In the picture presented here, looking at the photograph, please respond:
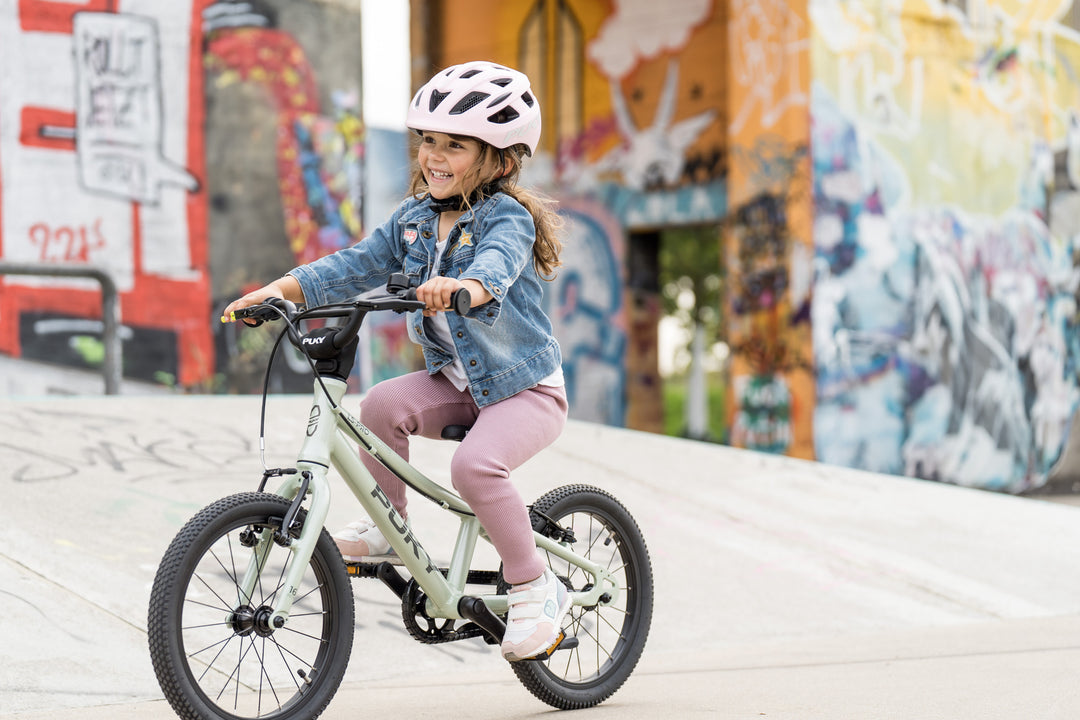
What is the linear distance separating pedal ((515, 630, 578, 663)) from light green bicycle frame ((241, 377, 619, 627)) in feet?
0.53

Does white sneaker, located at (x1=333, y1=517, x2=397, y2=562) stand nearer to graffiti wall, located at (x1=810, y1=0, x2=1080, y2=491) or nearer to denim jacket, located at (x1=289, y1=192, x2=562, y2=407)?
denim jacket, located at (x1=289, y1=192, x2=562, y2=407)

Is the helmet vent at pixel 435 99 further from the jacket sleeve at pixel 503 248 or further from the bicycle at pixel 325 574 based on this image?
the bicycle at pixel 325 574

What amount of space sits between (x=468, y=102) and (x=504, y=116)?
0.36ft

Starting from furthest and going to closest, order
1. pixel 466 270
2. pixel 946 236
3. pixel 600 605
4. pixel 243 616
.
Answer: pixel 946 236 < pixel 600 605 < pixel 466 270 < pixel 243 616

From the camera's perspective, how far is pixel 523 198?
11.2 feet

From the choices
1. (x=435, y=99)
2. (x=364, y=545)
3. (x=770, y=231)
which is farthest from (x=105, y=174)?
Answer: (x=364, y=545)

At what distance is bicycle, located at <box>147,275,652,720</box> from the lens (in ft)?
9.06

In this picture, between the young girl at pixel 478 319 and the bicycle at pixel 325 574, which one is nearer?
the bicycle at pixel 325 574

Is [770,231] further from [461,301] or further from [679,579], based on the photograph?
[461,301]

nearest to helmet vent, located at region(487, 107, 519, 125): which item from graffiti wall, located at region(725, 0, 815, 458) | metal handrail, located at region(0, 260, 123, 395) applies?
metal handrail, located at region(0, 260, 123, 395)

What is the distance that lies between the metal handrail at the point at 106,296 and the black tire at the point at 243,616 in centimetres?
470

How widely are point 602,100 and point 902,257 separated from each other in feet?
15.9

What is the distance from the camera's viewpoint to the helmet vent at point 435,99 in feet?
10.8

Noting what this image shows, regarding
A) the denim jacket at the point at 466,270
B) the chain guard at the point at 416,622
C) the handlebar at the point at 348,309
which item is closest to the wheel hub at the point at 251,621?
the chain guard at the point at 416,622
